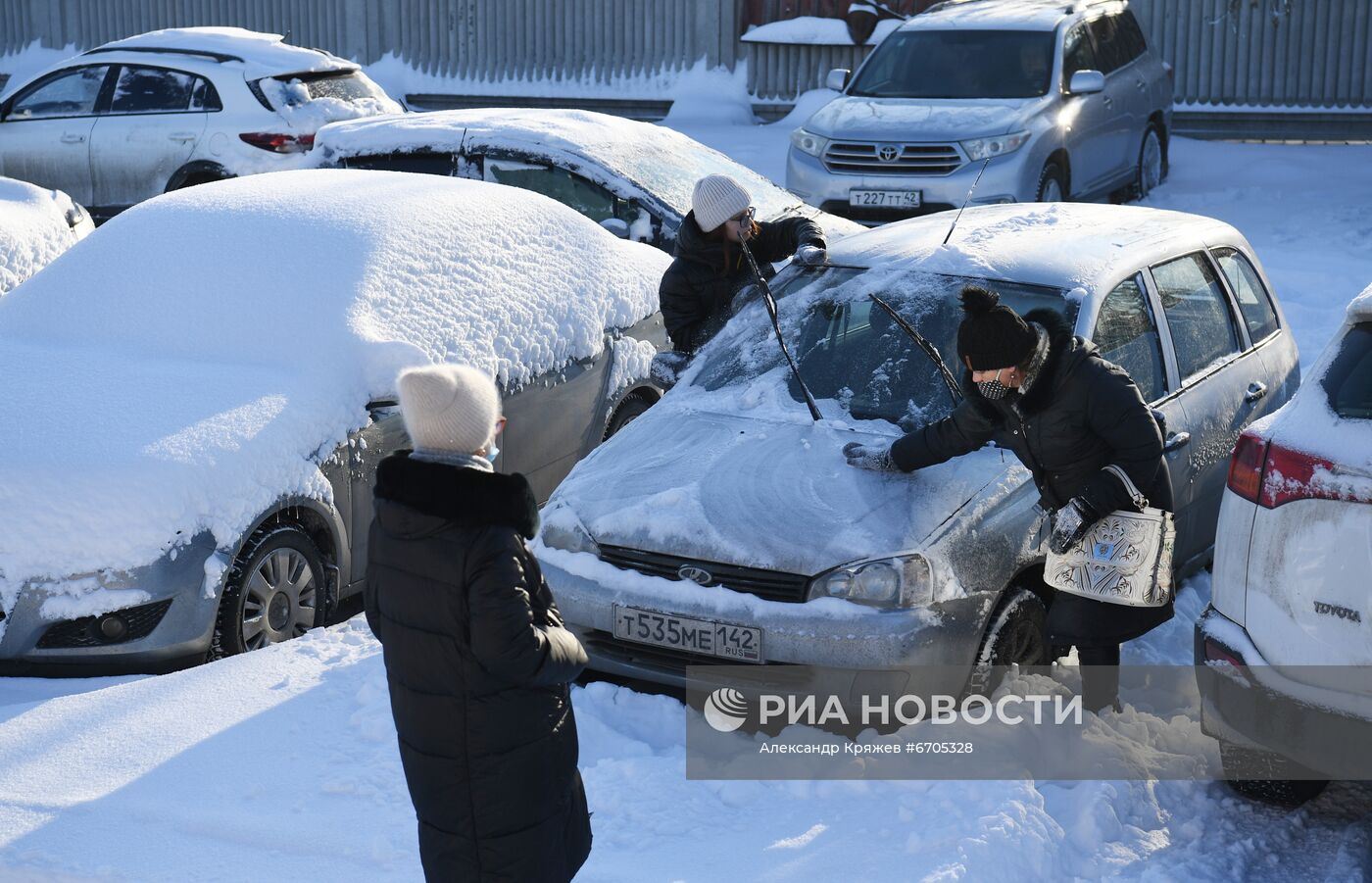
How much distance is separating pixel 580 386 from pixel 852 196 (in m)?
4.77

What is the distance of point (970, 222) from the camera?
18.8ft

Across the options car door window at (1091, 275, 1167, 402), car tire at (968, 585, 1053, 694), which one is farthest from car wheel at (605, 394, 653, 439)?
car tire at (968, 585, 1053, 694)

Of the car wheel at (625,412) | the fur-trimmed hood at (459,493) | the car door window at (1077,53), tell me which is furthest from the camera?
the car door window at (1077,53)

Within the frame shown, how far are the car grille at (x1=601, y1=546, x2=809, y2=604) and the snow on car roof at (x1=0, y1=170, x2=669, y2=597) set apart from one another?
4.21 feet

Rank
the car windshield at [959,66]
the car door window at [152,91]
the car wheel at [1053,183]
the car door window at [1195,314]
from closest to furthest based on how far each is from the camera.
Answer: the car door window at [1195,314] < the car wheel at [1053,183] < the car windshield at [959,66] < the car door window at [152,91]

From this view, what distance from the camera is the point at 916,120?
10.5 meters

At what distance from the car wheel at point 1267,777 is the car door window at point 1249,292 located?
7.31 feet

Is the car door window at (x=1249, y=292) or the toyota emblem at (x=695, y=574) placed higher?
the car door window at (x=1249, y=292)

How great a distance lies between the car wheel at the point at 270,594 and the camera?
4.91m

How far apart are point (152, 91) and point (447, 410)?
396 inches

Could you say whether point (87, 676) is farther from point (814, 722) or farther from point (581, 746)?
point (814, 722)

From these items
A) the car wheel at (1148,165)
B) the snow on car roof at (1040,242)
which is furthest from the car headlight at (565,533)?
the car wheel at (1148,165)

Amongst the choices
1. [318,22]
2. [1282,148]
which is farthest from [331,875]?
[318,22]

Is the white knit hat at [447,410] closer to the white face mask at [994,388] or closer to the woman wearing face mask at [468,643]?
the woman wearing face mask at [468,643]
